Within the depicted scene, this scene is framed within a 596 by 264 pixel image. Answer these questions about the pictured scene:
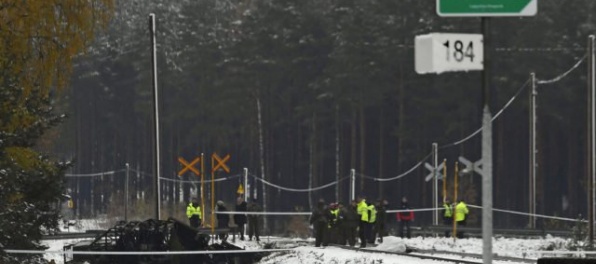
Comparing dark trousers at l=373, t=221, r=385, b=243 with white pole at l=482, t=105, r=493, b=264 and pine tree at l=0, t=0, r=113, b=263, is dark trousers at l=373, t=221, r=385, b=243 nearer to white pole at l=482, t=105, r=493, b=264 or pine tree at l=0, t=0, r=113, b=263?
pine tree at l=0, t=0, r=113, b=263

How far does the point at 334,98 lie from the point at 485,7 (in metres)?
82.0

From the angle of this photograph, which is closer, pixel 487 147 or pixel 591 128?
pixel 487 147

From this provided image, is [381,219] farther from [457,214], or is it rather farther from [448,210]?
[448,210]

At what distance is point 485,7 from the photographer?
11.4 meters

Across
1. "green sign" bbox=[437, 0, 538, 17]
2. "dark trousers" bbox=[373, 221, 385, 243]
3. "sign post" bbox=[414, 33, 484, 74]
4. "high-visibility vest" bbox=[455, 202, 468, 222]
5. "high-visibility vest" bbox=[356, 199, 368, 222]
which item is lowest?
"dark trousers" bbox=[373, 221, 385, 243]

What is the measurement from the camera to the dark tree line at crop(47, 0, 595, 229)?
3342 inches

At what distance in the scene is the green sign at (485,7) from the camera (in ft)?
37.1

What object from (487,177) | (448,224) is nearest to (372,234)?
(448,224)

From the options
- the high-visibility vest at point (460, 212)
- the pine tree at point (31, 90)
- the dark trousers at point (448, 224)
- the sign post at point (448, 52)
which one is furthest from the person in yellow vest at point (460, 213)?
the sign post at point (448, 52)

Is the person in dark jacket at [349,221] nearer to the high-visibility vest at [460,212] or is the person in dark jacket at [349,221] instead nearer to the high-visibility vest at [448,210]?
the high-visibility vest at [460,212]

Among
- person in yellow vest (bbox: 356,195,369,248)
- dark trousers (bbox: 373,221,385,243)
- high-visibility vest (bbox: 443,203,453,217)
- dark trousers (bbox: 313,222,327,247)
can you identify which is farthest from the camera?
high-visibility vest (bbox: 443,203,453,217)

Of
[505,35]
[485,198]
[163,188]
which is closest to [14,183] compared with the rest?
[485,198]

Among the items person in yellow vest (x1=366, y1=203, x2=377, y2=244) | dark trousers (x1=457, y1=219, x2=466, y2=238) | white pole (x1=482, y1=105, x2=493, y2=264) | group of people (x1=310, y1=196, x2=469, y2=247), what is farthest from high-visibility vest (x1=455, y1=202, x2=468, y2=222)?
white pole (x1=482, y1=105, x2=493, y2=264)

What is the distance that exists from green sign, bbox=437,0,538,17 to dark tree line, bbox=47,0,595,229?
62022mm
